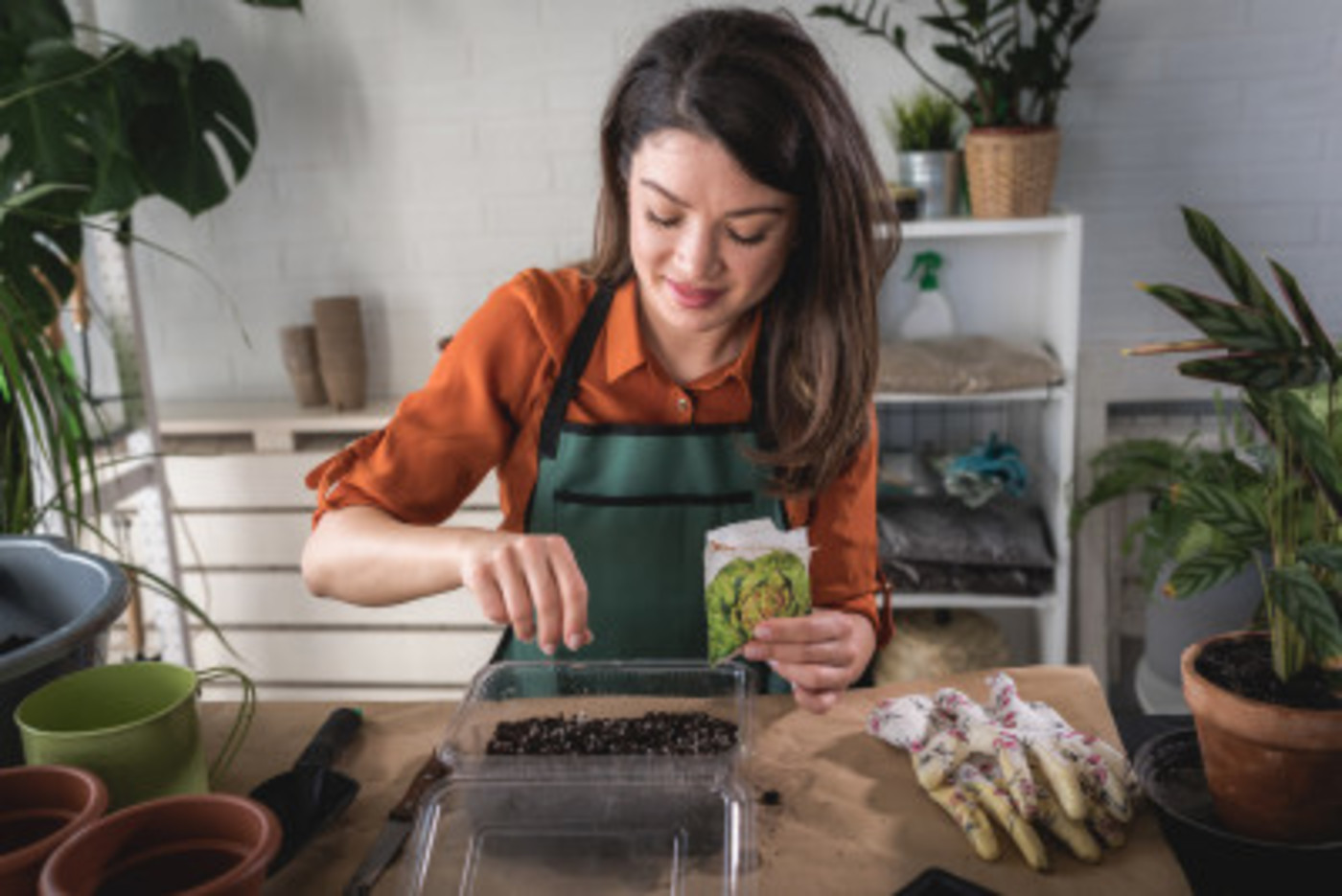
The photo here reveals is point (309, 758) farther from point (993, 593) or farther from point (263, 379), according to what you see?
point (263, 379)

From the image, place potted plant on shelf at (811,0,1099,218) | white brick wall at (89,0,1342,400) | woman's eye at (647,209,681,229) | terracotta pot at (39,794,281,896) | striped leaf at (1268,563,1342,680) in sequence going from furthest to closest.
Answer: white brick wall at (89,0,1342,400) < potted plant on shelf at (811,0,1099,218) < woman's eye at (647,209,681,229) < striped leaf at (1268,563,1342,680) < terracotta pot at (39,794,281,896)

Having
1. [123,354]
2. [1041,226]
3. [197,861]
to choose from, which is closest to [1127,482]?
[1041,226]

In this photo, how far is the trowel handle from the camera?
1.23 m

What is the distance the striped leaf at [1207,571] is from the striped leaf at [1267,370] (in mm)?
173

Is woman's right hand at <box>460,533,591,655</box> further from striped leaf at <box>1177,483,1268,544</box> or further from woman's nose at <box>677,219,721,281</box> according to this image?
striped leaf at <box>1177,483,1268,544</box>

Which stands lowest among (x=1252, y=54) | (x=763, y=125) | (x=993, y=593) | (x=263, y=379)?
(x=993, y=593)

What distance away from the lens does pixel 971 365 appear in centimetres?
268

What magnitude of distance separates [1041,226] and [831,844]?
1.94 meters

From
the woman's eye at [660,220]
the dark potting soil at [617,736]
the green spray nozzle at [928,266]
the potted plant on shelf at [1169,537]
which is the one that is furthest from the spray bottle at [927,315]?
the dark potting soil at [617,736]

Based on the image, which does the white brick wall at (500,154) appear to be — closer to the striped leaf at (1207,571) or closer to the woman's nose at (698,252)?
the woman's nose at (698,252)

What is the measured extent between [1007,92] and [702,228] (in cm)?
162

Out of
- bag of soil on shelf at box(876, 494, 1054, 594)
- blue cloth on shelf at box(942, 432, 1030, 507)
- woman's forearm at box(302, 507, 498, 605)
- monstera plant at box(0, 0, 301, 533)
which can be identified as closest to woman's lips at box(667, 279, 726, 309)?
woman's forearm at box(302, 507, 498, 605)

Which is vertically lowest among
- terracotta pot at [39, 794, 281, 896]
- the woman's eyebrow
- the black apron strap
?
terracotta pot at [39, 794, 281, 896]

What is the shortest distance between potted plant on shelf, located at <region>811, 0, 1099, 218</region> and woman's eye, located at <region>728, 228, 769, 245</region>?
147cm
